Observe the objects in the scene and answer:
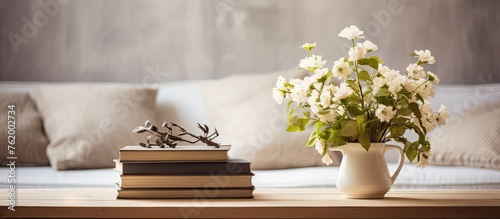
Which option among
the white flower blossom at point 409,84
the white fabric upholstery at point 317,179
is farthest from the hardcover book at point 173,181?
the white fabric upholstery at point 317,179

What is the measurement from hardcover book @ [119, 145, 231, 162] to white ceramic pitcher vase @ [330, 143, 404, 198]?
0.28m

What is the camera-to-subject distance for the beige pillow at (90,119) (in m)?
2.61

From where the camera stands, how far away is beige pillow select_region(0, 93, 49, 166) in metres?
2.66

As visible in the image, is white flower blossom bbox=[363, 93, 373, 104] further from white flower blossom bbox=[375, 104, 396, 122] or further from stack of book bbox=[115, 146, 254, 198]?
stack of book bbox=[115, 146, 254, 198]

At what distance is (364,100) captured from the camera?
5.05 ft

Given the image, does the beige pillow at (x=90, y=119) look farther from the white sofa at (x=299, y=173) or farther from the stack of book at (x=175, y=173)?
the stack of book at (x=175, y=173)

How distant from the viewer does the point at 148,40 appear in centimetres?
337

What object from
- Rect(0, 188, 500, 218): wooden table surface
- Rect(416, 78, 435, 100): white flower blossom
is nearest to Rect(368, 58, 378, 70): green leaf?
Rect(416, 78, 435, 100): white flower blossom

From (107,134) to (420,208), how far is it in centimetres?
159

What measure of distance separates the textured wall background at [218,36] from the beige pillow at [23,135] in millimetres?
601

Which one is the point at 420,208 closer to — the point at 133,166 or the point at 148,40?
the point at 133,166

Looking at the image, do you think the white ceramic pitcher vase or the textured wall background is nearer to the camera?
the white ceramic pitcher vase

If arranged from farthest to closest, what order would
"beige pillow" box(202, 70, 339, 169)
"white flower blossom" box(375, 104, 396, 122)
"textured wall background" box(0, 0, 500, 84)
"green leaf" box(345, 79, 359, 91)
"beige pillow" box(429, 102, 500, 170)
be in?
"textured wall background" box(0, 0, 500, 84) < "beige pillow" box(202, 70, 339, 169) < "beige pillow" box(429, 102, 500, 170) < "green leaf" box(345, 79, 359, 91) < "white flower blossom" box(375, 104, 396, 122)

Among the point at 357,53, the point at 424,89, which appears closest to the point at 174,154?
the point at 357,53
